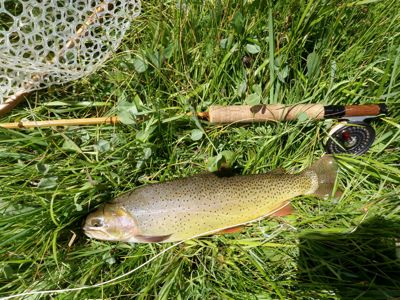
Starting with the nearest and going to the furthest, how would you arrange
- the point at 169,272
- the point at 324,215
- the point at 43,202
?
the point at 43,202 → the point at 169,272 → the point at 324,215

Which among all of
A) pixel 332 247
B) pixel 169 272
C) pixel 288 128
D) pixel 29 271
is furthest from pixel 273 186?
pixel 29 271

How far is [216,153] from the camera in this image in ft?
7.75

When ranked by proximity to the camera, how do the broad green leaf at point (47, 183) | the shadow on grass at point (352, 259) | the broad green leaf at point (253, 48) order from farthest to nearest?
the broad green leaf at point (253, 48) → the shadow on grass at point (352, 259) → the broad green leaf at point (47, 183)

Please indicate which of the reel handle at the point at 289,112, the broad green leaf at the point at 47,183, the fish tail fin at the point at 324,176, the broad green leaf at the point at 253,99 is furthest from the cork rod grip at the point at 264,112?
the broad green leaf at the point at 47,183

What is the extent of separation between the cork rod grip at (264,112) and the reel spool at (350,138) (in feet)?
0.65

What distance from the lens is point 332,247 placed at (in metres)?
2.26

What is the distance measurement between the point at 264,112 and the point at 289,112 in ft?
0.56

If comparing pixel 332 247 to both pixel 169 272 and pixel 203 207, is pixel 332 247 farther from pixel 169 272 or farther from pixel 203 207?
pixel 169 272

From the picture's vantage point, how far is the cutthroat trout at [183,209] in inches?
83.3

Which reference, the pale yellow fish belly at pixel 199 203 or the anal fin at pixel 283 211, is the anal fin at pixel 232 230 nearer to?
the pale yellow fish belly at pixel 199 203

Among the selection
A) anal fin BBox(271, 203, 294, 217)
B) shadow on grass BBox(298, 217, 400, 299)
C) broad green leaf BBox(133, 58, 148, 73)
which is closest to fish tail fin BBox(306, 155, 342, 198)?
anal fin BBox(271, 203, 294, 217)

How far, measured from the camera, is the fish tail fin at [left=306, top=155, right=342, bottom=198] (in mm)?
2348

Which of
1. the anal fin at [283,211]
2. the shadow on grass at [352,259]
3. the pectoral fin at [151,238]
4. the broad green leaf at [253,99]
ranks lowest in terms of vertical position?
the shadow on grass at [352,259]

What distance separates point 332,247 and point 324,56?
135 cm
